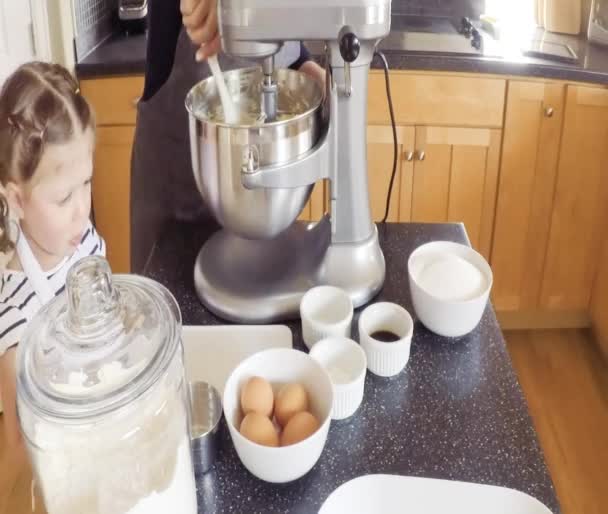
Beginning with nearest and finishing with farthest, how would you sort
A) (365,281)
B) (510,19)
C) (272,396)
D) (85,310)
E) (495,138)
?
(85,310)
(272,396)
(365,281)
(495,138)
(510,19)

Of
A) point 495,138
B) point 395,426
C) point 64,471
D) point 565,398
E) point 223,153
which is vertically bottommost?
point 565,398

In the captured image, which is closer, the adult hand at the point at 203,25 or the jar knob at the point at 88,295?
the jar knob at the point at 88,295

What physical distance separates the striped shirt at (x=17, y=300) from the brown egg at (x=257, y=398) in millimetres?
338

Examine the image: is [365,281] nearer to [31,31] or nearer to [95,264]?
[95,264]

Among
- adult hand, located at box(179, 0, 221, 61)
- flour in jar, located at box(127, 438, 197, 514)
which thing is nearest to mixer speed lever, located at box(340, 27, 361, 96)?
adult hand, located at box(179, 0, 221, 61)

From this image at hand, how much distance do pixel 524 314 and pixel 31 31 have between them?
1574mm

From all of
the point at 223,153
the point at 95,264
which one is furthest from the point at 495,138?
the point at 95,264

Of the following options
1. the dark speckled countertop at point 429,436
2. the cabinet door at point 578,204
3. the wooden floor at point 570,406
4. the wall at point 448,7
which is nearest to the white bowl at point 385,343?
the dark speckled countertop at point 429,436

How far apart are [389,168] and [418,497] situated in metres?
1.43

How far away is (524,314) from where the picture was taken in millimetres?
2275

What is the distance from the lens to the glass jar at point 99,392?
20.2 inches

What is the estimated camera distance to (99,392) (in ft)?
1.67

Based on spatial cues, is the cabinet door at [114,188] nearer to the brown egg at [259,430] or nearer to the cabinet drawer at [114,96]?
the cabinet drawer at [114,96]

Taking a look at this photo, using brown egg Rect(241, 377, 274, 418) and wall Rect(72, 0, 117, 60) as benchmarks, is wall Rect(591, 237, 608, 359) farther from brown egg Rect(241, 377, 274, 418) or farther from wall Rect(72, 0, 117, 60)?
brown egg Rect(241, 377, 274, 418)
